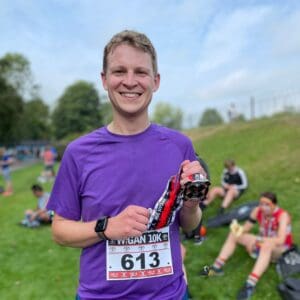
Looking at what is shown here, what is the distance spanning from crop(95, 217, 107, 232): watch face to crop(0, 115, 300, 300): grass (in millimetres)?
3461

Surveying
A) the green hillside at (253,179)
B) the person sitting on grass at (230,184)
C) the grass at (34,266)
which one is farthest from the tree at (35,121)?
the person sitting on grass at (230,184)

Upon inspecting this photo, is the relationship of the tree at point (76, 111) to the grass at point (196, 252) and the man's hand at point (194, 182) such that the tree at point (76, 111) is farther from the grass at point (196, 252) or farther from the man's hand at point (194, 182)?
the man's hand at point (194, 182)

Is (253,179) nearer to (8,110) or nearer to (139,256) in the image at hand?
(139,256)

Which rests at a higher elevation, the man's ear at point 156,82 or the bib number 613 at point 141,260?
the man's ear at point 156,82

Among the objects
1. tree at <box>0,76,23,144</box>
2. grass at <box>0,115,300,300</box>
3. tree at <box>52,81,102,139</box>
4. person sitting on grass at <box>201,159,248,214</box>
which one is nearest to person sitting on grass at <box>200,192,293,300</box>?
grass at <box>0,115,300,300</box>

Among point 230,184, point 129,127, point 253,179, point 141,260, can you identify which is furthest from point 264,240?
point 253,179

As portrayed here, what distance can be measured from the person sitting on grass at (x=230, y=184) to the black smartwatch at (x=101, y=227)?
7.33 m

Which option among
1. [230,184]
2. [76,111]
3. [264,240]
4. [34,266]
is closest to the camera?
[264,240]

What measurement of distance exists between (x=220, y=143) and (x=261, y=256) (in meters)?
10.5

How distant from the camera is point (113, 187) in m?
1.60

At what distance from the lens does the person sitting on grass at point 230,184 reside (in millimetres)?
8672

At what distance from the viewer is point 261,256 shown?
17.3ft

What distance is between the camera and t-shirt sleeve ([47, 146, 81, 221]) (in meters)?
1.64

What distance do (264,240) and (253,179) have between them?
4895mm
